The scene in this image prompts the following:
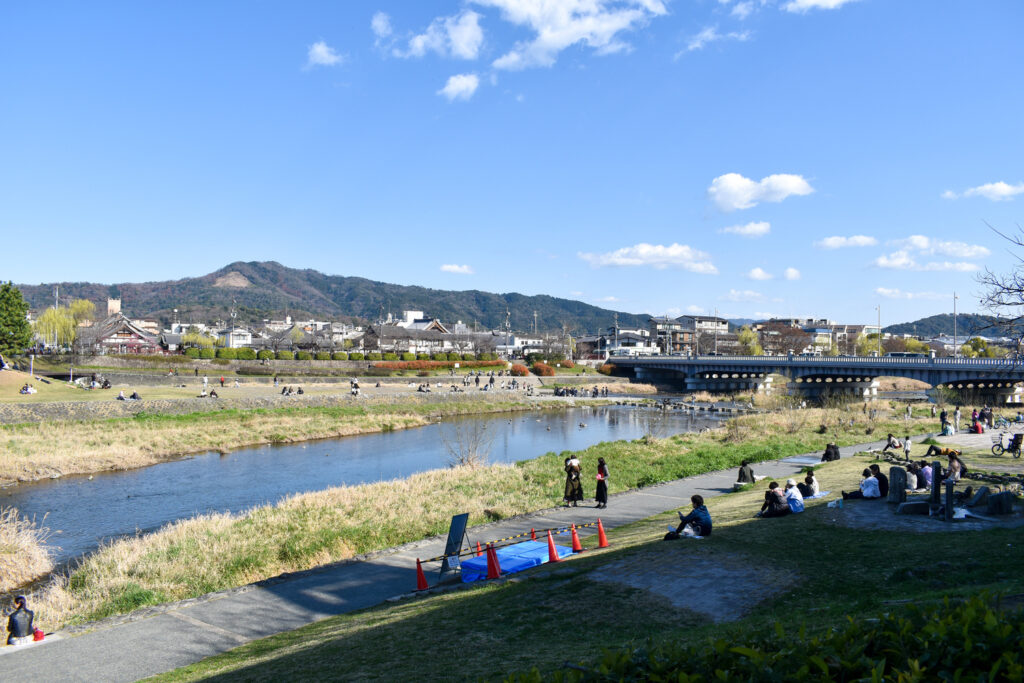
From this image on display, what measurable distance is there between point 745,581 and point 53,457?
30.0 m

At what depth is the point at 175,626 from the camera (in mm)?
10453

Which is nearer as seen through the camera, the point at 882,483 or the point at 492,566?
the point at 492,566

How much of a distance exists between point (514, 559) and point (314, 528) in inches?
247

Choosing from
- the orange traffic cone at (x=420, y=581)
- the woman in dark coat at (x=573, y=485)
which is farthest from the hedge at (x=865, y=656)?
the woman in dark coat at (x=573, y=485)

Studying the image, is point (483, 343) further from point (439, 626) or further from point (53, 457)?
point (439, 626)

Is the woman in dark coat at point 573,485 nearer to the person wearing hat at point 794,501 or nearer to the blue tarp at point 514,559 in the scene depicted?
the blue tarp at point 514,559

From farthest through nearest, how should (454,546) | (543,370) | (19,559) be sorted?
(543,370)
(19,559)
(454,546)

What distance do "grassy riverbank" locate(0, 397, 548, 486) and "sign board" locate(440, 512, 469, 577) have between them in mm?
22824

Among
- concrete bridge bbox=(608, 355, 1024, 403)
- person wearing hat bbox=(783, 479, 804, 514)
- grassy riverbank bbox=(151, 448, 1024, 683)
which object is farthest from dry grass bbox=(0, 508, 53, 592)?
concrete bridge bbox=(608, 355, 1024, 403)

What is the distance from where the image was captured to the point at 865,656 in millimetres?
4539

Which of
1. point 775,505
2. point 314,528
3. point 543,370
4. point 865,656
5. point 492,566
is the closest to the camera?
point 865,656

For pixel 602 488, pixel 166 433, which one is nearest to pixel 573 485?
pixel 602 488

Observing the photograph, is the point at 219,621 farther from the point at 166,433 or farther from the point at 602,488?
the point at 166,433

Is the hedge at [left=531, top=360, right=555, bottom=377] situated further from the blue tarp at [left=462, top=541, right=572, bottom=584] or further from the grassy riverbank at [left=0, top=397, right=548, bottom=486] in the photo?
the blue tarp at [left=462, top=541, right=572, bottom=584]
